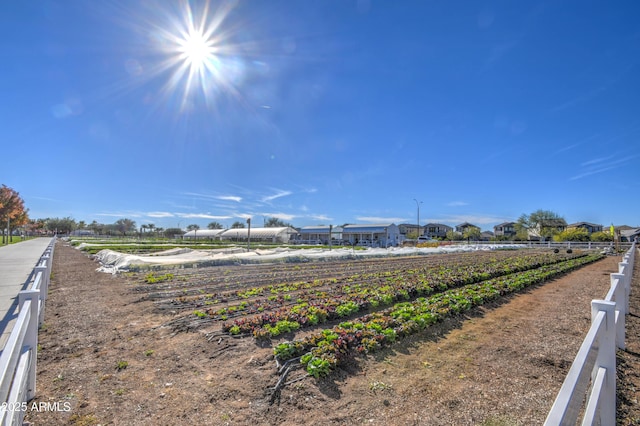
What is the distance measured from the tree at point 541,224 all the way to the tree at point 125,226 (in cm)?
9397

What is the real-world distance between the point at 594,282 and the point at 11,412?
15.4m

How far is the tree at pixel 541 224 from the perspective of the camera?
5878cm

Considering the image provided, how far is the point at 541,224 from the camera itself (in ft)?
201

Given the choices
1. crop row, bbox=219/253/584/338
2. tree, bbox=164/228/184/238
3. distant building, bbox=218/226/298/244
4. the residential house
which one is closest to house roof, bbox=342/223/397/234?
distant building, bbox=218/226/298/244

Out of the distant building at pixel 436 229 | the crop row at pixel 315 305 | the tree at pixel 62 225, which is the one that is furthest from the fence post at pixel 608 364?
the tree at pixel 62 225

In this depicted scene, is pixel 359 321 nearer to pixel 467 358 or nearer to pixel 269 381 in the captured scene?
pixel 467 358

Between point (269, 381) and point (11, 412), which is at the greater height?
point (11, 412)

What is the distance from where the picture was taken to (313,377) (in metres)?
3.90

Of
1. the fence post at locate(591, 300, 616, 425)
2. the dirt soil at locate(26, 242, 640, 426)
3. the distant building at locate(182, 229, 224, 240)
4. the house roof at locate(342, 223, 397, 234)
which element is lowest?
the dirt soil at locate(26, 242, 640, 426)

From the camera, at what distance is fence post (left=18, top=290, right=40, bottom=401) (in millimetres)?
3059

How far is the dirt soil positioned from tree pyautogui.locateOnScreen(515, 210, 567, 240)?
2507 inches

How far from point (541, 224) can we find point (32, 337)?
74530 mm

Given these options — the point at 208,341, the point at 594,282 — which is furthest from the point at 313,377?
the point at 594,282

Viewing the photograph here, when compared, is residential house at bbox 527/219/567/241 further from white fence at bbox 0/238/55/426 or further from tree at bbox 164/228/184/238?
tree at bbox 164/228/184/238
